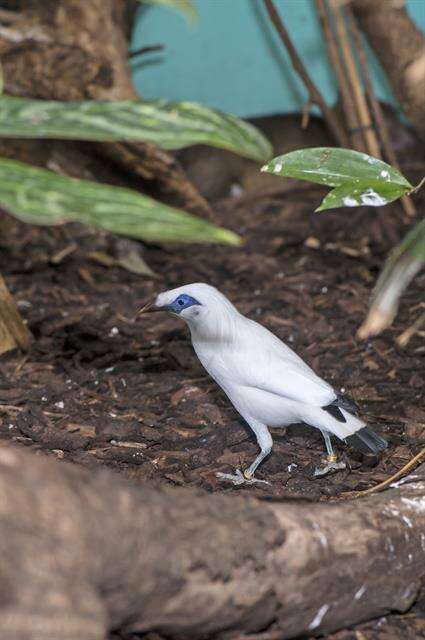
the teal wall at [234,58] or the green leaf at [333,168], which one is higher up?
the green leaf at [333,168]

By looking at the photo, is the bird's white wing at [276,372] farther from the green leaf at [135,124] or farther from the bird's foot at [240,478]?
the green leaf at [135,124]

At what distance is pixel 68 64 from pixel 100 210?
12.3ft

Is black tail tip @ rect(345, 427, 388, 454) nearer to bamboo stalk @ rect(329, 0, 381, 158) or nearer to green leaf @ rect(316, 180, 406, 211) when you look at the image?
green leaf @ rect(316, 180, 406, 211)

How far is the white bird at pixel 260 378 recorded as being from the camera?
2.96 m

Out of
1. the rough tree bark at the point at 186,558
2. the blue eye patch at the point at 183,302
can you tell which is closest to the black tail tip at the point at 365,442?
the rough tree bark at the point at 186,558

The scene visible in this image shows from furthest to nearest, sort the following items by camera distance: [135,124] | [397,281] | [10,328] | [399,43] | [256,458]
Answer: [399,43], [10,328], [256,458], [397,281], [135,124]

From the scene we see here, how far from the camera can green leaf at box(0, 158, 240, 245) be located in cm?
129

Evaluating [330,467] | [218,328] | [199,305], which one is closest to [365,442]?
[330,467]

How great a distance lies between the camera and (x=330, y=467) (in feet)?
Answer: 10.2

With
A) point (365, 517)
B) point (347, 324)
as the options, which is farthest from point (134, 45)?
point (365, 517)

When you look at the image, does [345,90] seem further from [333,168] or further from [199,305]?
[333,168]

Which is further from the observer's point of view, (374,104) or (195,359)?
(374,104)

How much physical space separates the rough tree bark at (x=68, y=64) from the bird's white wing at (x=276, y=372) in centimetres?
218

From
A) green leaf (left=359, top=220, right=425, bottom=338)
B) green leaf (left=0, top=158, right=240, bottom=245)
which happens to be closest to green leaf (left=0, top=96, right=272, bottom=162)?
green leaf (left=0, top=158, right=240, bottom=245)
